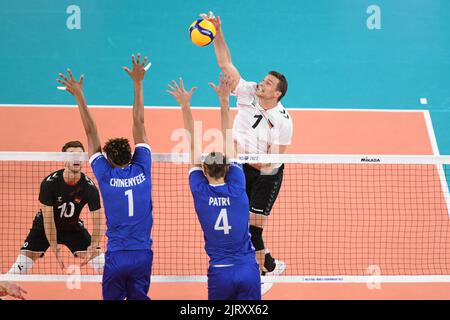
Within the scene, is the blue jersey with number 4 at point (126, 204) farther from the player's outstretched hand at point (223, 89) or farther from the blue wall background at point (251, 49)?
the blue wall background at point (251, 49)

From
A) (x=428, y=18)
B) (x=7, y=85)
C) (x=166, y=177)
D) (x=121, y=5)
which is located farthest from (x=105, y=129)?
(x=428, y=18)

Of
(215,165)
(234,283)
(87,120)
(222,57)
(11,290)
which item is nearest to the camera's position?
(234,283)

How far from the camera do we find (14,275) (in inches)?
359

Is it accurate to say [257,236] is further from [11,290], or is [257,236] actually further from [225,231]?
[11,290]

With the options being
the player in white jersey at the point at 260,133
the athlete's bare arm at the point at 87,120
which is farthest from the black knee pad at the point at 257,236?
the athlete's bare arm at the point at 87,120

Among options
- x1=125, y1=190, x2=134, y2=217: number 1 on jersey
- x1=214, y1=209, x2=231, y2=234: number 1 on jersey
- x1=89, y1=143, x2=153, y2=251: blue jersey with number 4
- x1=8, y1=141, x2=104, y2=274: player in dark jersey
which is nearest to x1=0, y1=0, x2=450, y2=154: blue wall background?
x1=8, y1=141, x2=104, y2=274: player in dark jersey

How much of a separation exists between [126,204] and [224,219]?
3.74ft

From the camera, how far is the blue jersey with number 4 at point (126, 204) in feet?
25.4

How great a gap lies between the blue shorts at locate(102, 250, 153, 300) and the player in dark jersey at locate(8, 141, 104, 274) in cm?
180

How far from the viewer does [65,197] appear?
9.55m

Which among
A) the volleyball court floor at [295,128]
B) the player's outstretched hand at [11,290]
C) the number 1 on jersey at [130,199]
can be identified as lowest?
the player's outstretched hand at [11,290]

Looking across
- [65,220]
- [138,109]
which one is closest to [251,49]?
[65,220]
